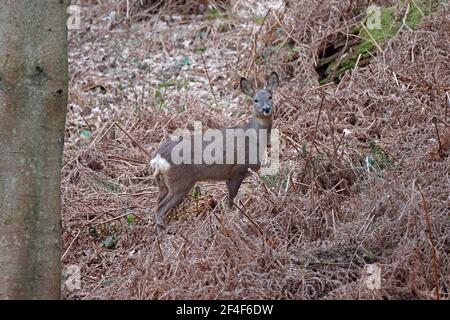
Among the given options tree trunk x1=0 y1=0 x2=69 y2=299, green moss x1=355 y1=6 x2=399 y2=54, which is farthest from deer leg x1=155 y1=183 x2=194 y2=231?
green moss x1=355 y1=6 x2=399 y2=54

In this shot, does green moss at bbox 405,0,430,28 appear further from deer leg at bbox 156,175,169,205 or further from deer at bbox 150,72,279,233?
deer leg at bbox 156,175,169,205

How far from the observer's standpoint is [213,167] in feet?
24.5

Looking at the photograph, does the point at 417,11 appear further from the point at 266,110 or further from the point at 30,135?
the point at 30,135

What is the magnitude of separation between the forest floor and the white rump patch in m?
0.48

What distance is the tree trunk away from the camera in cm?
489

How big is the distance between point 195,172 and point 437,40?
11.3ft

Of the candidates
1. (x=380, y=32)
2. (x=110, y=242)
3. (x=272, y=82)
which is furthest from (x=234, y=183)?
(x=380, y=32)

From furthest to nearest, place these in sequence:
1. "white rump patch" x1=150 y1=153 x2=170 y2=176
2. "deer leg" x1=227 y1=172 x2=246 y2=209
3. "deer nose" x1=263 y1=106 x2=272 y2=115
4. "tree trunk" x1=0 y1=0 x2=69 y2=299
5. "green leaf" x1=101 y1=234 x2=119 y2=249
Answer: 1. "deer nose" x1=263 y1=106 x2=272 y2=115
2. "deer leg" x1=227 y1=172 x2=246 y2=209
3. "white rump patch" x1=150 y1=153 x2=170 y2=176
4. "green leaf" x1=101 y1=234 x2=119 y2=249
5. "tree trunk" x1=0 y1=0 x2=69 y2=299

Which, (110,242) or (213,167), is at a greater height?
(213,167)

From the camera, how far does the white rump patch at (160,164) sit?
7285 millimetres

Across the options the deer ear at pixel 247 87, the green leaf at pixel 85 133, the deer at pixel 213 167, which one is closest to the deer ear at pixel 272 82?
the deer at pixel 213 167

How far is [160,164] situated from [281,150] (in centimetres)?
165
